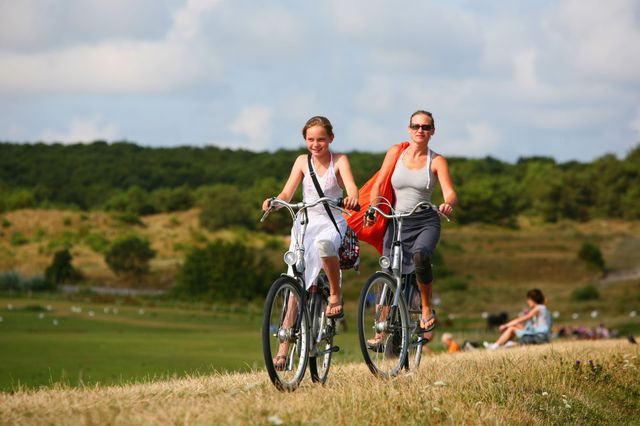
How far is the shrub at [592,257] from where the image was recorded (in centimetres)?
8406

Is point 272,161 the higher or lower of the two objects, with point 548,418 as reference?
higher

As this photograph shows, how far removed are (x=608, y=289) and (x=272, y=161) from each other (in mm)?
83605

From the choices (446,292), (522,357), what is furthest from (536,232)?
(522,357)

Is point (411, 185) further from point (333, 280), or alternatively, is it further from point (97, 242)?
point (97, 242)

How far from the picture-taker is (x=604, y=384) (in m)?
10.5

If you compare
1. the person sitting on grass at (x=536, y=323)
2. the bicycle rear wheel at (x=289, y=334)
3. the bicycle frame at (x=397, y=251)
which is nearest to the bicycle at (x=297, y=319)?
the bicycle rear wheel at (x=289, y=334)

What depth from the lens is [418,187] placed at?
31.1ft

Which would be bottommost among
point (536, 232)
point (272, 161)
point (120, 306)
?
point (120, 306)

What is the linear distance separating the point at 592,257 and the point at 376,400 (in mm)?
79392

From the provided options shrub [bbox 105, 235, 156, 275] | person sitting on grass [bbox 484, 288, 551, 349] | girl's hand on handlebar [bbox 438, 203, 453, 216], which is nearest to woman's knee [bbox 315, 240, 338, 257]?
girl's hand on handlebar [bbox 438, 203, 453, 216]

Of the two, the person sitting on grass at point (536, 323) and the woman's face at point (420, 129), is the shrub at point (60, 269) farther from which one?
the woman's face at point (420, 129)

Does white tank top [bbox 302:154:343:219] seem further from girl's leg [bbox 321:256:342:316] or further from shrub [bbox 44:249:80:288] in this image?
shrub [bbox 44:249:80:288]

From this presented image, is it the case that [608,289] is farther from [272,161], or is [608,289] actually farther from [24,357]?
[272,161]

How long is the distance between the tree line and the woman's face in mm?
96739
